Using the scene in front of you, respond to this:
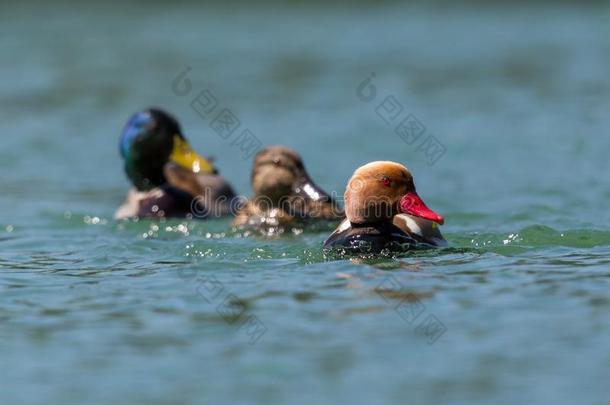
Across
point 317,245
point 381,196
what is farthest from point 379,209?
point 317,245

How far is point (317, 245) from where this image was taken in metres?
11.5

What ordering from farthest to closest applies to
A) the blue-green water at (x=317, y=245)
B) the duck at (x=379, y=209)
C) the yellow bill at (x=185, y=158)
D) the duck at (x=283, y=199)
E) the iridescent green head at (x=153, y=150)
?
the yellow bill at (x=185, y=158), the iridescent green head at (x=153, y=150), the duck at (x=283, y=199), the duck at (x=379, y=209), the blue-green water at (x=317, y=245)

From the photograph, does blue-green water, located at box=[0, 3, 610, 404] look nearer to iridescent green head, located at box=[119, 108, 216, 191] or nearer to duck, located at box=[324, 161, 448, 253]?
duck, located at box=[324, 161, 448, 253]

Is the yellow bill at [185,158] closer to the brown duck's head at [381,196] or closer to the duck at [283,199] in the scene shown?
the duck at [283,199]

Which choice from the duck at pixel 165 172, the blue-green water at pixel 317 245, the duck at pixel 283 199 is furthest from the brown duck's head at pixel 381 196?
the duck at pixel 165 172

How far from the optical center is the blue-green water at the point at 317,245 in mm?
7559

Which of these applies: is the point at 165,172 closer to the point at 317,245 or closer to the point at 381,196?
the point at 317,245

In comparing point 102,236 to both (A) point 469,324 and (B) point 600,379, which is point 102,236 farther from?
(B) point 600,379

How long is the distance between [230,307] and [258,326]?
1.84ft

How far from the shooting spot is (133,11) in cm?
3816

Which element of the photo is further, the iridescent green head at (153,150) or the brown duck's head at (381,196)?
the iridescent green head at (153,150)

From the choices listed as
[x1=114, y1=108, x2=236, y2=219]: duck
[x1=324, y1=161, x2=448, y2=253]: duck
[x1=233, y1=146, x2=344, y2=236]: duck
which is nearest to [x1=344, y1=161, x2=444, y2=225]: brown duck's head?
[x1=324, y1=161, x2=448, y2=253]: duck

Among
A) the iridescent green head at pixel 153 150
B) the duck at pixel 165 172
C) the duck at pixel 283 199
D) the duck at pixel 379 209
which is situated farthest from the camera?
the iridescent green head at pixel 153 150

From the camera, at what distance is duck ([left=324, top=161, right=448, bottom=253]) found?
10.5 meters
